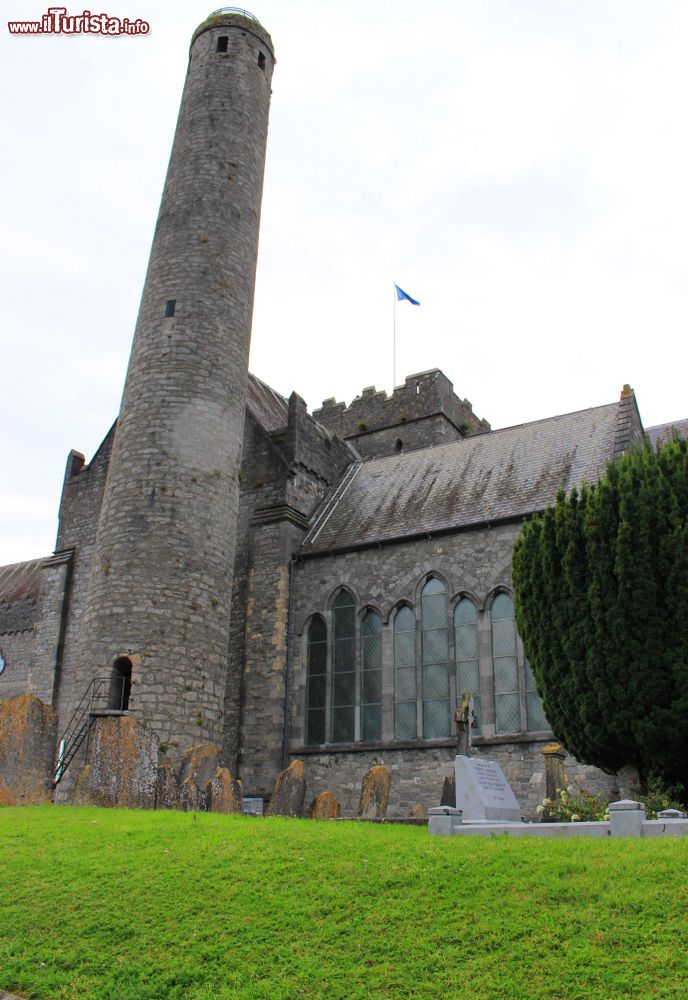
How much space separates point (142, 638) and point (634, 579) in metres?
9.32

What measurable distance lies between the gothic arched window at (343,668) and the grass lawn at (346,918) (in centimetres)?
1068

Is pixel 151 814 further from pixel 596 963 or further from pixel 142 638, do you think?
pixel 596 963

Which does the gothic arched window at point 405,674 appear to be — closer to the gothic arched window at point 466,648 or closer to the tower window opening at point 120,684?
the gothic arched window at point 466,648

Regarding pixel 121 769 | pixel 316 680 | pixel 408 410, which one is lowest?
pixel 121 769

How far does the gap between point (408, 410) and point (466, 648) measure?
14.7m

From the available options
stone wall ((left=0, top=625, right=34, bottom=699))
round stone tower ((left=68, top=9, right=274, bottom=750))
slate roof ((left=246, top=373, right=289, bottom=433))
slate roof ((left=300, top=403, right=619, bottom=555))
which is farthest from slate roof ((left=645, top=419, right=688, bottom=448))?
stone wall ((left=0, top=625, right=34, bottom=699))

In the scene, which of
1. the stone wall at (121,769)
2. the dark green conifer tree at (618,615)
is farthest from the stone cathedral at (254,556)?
the dark green conifer tree at (618,615)

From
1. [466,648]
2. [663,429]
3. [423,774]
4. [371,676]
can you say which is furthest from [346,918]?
[663,429]

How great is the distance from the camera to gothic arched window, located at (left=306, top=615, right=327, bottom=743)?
2127 centimetres

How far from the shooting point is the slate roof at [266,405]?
26.9 meters

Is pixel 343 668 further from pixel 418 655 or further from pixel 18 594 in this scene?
pixel 18 594

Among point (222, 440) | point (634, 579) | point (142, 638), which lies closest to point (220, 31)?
point (222, 440)

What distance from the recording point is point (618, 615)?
14375 mm

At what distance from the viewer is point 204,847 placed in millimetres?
10039
